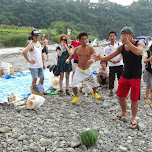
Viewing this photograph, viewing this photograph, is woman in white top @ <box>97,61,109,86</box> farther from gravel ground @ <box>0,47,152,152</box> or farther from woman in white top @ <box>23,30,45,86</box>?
woman in white top @ <box>23,30,45,86</box>

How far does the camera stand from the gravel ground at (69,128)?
3.07 m

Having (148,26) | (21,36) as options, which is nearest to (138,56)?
(21,36)

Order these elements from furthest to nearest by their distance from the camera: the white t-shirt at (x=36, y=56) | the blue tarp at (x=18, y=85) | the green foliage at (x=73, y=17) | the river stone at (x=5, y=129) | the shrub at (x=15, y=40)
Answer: the green foliage at (x=73, y=17) < the shrub at (x=15, y=40) < the blue tarp at (x=18, y=85) < the white t-shirt at (x=36, y=56) < the river stone at (x=5, y=129)

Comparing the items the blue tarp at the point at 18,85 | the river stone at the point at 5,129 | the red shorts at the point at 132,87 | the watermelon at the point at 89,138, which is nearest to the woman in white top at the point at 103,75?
the blue tarp at the point at 18,85

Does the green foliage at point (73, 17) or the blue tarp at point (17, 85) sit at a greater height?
the green foliage at point (73, 17)

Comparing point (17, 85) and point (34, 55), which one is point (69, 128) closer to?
point (34, 55)

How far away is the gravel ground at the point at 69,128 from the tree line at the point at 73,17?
51.9 meters

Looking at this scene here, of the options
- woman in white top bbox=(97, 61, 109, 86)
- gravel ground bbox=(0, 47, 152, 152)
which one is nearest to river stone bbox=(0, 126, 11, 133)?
gravel ground bbox=(0, 47, 152, 152)

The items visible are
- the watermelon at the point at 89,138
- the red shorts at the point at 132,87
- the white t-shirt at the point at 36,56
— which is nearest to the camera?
the watermelon at the point at 89,138

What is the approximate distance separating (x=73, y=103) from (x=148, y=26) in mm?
113312

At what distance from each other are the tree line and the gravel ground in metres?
51.9

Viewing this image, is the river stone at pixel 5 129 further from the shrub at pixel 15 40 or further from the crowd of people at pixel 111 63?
the shrub at pixel 15 40

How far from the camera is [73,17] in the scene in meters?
92.4

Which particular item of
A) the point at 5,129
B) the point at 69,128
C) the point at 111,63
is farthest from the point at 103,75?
the point at 5,129
